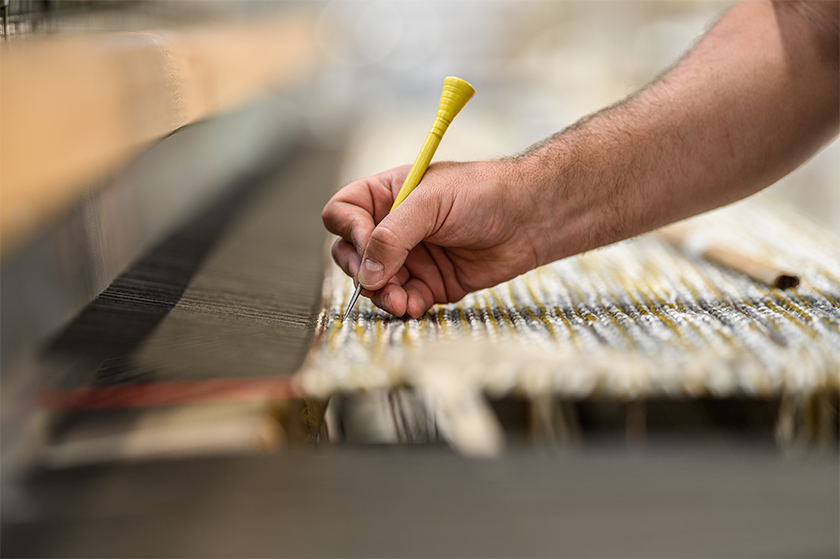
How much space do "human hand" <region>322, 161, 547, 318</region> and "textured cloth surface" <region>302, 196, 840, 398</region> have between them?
3 cm

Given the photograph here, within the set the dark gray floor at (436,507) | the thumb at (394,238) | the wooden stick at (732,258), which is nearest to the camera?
the dark gray floor at (436,507)

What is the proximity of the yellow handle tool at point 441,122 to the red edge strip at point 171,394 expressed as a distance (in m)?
0.17

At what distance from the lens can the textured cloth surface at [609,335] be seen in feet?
1.32

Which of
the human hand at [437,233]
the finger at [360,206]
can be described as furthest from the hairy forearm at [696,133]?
the finger at [360,206]

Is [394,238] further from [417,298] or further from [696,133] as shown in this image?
[696,133]

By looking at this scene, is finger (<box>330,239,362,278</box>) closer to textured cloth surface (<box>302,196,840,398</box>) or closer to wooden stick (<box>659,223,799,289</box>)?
textured cloth surface (<box>302,196,840,398</box>)

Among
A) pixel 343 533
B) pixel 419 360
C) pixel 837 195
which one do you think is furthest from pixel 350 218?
pixel 837 195

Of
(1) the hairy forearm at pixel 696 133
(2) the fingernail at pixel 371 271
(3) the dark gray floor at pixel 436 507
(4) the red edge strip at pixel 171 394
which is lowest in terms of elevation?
(3) the dark gray floor at pixel 436 507

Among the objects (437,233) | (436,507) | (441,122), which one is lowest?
(436,507)

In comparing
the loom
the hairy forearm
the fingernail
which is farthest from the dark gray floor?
the hairy forearm

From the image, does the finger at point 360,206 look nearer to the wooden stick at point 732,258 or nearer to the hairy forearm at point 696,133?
the hairy forearm at point 696,133

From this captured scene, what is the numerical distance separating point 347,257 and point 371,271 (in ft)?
0.27

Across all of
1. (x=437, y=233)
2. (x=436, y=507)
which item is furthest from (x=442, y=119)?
(x=436, y=507)

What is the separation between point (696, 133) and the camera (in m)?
0.60
